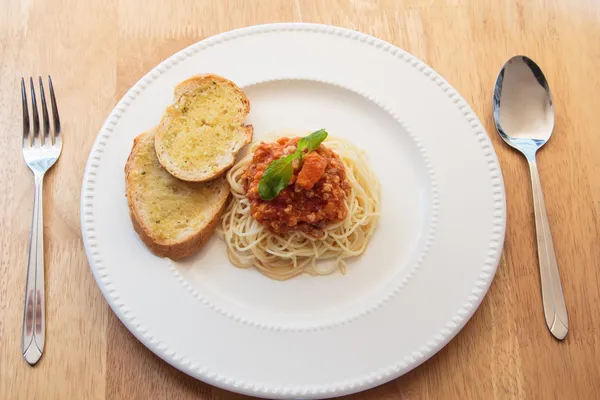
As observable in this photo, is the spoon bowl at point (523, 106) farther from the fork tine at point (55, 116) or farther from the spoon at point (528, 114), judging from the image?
the fork tine at point (55, 116)

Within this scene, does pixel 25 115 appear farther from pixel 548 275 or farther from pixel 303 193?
pixel 548 275

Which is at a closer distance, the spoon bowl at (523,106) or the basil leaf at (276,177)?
the basil leaf at (276,177)

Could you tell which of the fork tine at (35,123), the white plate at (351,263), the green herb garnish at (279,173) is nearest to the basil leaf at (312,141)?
the green herb garnish at (279,173)

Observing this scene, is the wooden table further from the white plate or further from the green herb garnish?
the green herb garnish

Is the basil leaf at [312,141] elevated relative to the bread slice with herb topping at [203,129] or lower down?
elevated

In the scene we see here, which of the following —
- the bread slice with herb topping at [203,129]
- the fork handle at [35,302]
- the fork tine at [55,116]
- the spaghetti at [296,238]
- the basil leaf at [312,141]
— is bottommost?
the fork handle at [35,302]

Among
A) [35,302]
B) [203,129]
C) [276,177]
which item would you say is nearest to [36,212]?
[35,302]

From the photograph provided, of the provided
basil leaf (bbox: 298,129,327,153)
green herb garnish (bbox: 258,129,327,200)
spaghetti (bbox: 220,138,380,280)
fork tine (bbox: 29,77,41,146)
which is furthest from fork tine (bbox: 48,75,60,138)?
basil leaf (bbox: 298,129,327,153)
